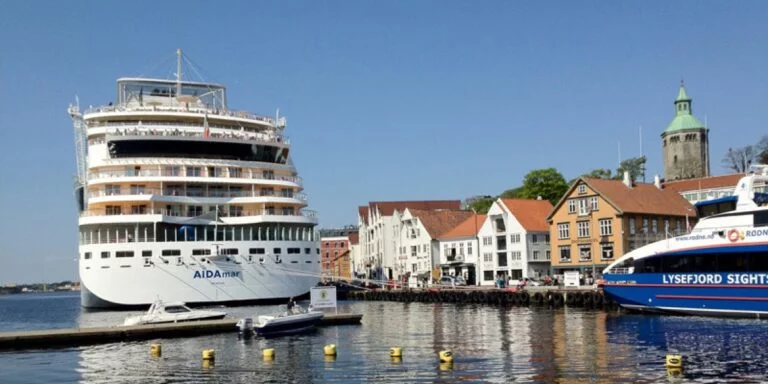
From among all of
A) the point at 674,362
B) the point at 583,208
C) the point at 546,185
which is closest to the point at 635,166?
the point at 546,185

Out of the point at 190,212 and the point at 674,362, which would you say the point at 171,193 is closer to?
the point at 190,212

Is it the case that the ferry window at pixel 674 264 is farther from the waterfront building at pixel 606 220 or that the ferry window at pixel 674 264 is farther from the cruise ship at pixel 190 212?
the cruise ship at pixel 190 212

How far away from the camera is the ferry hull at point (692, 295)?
37594mm

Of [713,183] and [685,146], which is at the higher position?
[685,146]

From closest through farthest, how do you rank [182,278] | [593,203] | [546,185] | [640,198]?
[182,278] < [593,203] < [640,198] < [546,185]

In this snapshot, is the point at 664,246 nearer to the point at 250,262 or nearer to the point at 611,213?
the point at 611,213

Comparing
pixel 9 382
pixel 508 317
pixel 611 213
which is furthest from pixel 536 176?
pixel 9 382

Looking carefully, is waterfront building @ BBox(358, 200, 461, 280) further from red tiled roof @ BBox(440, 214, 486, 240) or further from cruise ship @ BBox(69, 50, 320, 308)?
cruise ship @ BBox(69, 50, 320, 308)

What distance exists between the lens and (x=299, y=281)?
58.6m

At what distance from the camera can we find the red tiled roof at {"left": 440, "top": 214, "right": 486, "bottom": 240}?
81.8 meters

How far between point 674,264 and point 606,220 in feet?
75.1

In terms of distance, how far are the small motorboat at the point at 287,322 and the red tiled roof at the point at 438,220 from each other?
4999 cm

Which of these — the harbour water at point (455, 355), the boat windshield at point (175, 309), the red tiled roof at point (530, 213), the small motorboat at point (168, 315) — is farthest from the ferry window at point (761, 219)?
the red tiled roof at point (530, 213)

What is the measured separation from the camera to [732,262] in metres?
38.6
